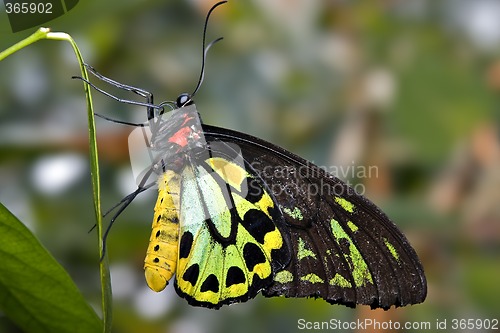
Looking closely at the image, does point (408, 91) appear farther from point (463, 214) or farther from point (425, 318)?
point (425, 318)

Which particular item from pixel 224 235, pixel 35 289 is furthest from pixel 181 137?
pixel 35 289

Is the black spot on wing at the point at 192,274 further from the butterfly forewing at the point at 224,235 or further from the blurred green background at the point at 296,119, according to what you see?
the blurred green background at the point at 296,119

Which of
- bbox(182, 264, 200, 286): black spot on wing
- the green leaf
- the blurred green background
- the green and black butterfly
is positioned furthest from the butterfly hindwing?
the blurred green background

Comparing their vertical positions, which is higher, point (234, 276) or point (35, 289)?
point (234, 276)

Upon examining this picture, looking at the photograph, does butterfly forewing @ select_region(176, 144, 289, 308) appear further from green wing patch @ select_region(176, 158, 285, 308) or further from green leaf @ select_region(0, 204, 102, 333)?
green leaf @ select_region(0, 204, 102, 333)

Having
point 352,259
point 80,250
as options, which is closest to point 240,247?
point 352,259

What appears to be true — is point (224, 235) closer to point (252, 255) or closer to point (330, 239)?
point (252, 255)

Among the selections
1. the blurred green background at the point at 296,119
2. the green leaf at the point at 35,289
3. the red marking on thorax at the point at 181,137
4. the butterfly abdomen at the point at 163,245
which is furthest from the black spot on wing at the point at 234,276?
the blurred green background at the point at 296,119
